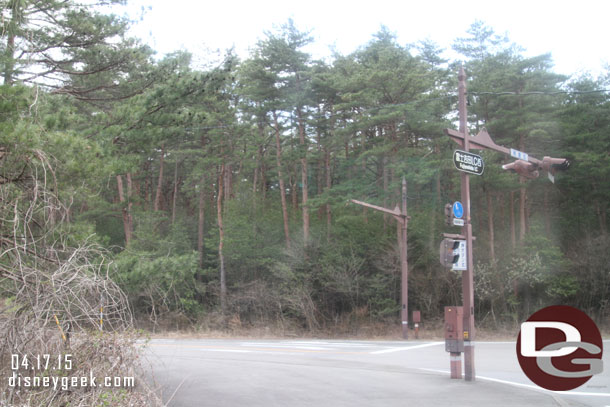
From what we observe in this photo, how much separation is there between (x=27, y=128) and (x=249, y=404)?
5364 millimetres

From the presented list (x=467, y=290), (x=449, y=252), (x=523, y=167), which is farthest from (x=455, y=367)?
(x=523, y=167)

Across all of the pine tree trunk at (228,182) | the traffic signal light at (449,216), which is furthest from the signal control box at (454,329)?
the pine tree trunk at (228,182)

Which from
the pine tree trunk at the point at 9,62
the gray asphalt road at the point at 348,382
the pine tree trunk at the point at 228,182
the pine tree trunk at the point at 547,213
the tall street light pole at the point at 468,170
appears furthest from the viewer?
the pine tree trunk at the point at 228,182

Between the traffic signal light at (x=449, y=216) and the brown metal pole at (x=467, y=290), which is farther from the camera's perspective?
the traffic signal light at (x=449, y=216)

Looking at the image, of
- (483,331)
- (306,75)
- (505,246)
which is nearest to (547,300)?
(505,246)

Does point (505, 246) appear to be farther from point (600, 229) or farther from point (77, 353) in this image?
point (77, 353)

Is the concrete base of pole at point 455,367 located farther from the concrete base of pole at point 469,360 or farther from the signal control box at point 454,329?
the concrete base of pole at point 469,360

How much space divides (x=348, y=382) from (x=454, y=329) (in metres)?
2.42

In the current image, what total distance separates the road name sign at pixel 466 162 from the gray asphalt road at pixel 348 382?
4.24 meters

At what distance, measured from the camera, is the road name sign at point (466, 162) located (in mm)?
10570

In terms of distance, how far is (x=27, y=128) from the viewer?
749cm

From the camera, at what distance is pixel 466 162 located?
10.8 meters

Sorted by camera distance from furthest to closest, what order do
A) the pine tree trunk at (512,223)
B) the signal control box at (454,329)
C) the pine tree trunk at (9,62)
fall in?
the pine tree trunk at (512,223) < the signal control box at (454,329) < the pine tree trunk at (9,62)

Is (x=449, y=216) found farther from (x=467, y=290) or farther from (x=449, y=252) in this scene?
(x=467, y=290)
